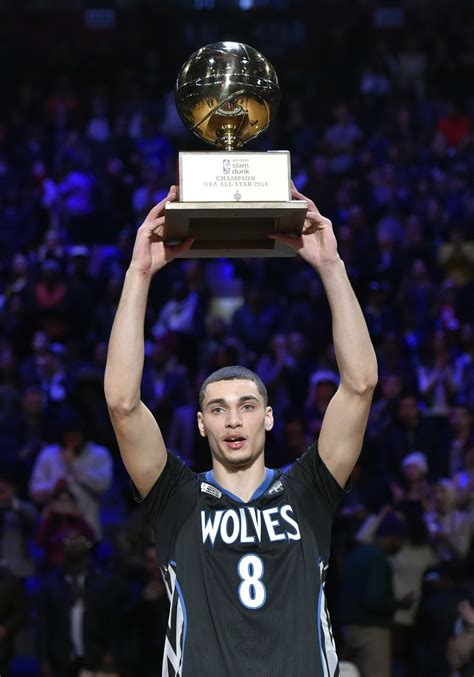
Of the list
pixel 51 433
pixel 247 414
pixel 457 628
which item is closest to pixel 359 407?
pixel 247 414

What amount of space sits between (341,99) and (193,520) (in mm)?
15657

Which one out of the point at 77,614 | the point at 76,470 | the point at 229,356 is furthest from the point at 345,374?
the point at 229,356

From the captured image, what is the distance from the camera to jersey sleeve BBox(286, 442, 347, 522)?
435cm

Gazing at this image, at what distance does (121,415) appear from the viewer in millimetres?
4219

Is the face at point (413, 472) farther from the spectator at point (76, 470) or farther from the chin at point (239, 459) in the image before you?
the chin at point (239, 459)

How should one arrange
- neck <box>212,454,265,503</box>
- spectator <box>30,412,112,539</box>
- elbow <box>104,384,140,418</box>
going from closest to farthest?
1. elbow <box>104,384,140,418</box>
2. neck <box>212,454,265,503</box>
3. spectator <box>30,412,112,539</box>

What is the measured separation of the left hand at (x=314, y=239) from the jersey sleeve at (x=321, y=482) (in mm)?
635

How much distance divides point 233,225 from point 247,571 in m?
1.19

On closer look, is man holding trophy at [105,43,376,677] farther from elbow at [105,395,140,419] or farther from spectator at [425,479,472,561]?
spectator at [425,479,472,561]

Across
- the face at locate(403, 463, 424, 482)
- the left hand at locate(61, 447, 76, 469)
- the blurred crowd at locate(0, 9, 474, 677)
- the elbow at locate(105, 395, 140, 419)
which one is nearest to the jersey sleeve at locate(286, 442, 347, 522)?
the elbow at locate(105, 395, 140, 419)

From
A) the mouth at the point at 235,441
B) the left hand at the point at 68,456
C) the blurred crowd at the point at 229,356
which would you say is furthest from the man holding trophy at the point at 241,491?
the left hand at the point at 68,456

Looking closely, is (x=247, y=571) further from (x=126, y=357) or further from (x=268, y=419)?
(x=126, y=357)

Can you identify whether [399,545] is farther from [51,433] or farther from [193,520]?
[193,520]

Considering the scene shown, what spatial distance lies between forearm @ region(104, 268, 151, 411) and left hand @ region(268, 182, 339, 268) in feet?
1.85
